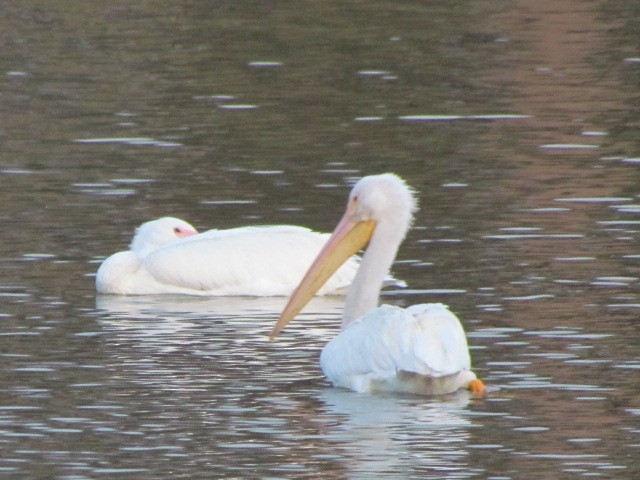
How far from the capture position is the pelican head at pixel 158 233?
11.2 m

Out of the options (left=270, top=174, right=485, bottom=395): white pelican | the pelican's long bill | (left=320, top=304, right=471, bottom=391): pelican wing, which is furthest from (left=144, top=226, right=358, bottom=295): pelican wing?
(left=320, top=304, right=471, bottom=391): pelican wing

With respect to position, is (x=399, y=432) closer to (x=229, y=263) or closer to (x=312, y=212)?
(x=229, y=263)

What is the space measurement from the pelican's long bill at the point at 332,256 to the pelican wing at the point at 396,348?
813mm

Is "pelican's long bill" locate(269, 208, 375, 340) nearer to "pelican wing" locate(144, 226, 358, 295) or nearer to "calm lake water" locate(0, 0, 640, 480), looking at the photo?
"calm lake water" locate(0, 0, 640, 480)

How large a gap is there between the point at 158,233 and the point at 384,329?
136 inches

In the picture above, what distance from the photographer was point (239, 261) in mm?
10922

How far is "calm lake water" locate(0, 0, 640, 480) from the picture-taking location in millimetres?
7434

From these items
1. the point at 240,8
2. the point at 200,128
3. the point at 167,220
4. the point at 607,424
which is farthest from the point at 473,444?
the point at 240,8

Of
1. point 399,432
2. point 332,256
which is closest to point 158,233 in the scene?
point 332,256


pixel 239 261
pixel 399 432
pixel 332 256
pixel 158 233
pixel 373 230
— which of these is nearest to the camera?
pixel 399 432

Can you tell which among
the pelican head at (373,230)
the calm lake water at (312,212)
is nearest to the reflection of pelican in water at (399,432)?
the calm lake water at (312,212)

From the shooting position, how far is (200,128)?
1488cm

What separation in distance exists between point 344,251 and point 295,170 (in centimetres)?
399

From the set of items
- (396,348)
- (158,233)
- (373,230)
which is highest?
(373,230)
